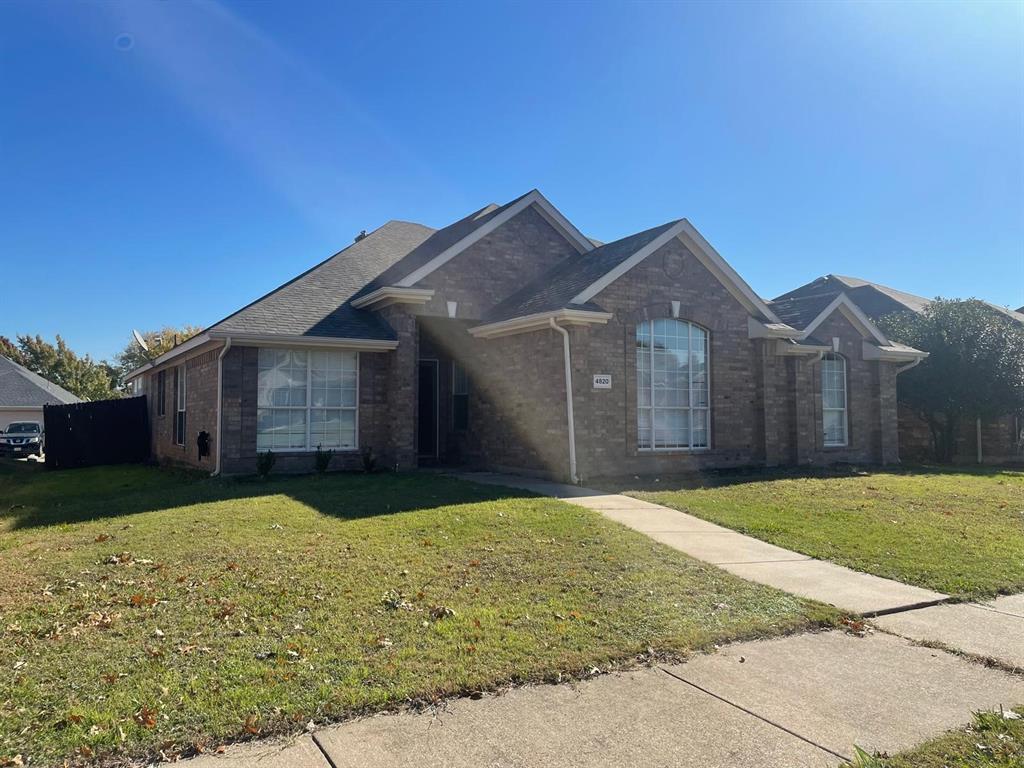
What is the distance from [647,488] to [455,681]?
9410 mm

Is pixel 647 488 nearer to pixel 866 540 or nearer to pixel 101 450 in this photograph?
pixel 866 540

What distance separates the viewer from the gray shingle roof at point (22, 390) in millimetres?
39625

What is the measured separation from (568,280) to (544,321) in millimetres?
1986

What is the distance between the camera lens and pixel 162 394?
70.3 feet

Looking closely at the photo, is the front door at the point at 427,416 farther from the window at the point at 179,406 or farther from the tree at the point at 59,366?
the tree at the point at 59,366

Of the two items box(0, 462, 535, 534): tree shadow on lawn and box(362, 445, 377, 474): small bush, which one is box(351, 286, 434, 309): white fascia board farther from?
box(0, 462, 535, 534): tree shadow on lawn

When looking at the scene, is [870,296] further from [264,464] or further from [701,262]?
[264,464]

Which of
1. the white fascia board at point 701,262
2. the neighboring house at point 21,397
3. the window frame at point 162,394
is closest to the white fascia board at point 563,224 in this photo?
the white fascia board at point 701,262

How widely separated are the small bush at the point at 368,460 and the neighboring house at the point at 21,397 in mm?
30354

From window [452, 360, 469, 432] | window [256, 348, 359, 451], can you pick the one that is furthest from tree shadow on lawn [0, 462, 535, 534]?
window [452, 360, 469, 432]

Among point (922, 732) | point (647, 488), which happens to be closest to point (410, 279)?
point (647, 488)

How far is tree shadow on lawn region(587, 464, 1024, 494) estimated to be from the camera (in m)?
13.8

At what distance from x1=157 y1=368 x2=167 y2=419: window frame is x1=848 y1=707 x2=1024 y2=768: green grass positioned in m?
20.9

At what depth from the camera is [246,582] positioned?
6594 millimetres
